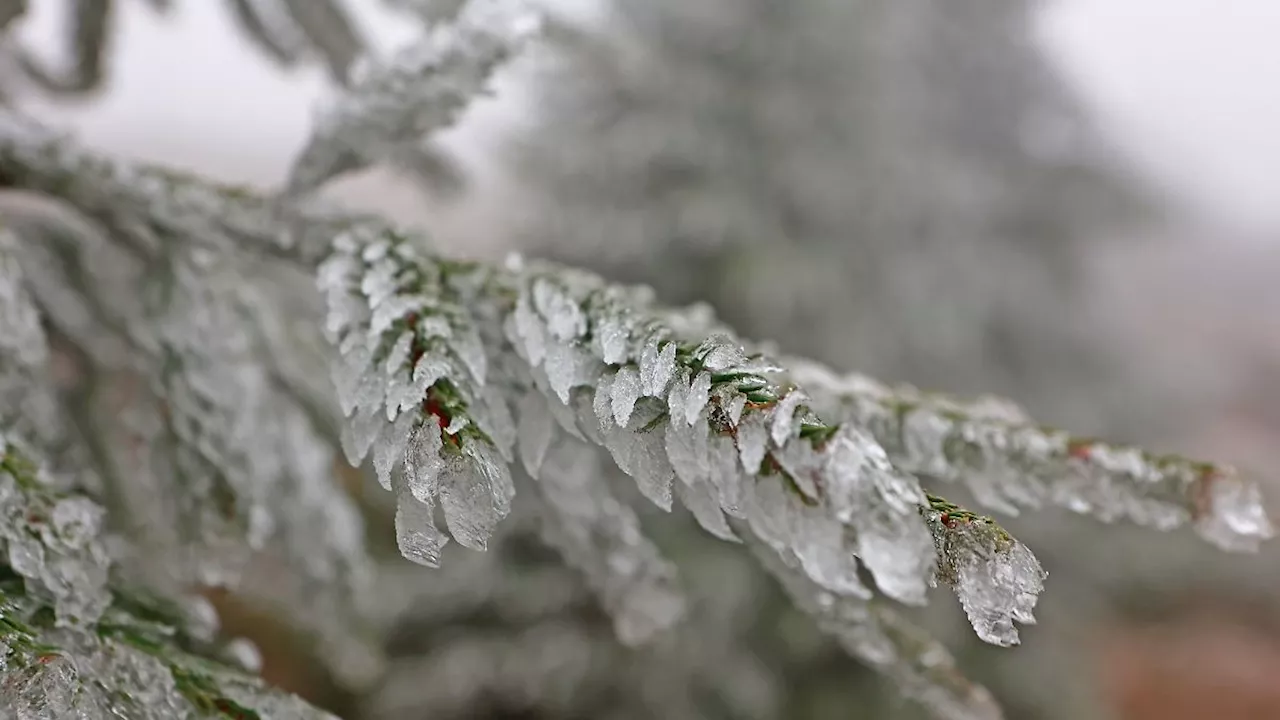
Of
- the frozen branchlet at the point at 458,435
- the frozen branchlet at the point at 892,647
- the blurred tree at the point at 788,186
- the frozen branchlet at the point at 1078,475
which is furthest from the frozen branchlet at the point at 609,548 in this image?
the blurred tree at the point at 788,186

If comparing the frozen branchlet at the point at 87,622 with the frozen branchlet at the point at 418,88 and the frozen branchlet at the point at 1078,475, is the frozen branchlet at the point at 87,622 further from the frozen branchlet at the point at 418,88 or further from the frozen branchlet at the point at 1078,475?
the frozen branchlet at the point at 1078,475

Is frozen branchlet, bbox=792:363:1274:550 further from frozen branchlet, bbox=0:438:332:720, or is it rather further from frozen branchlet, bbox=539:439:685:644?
frozen branchlet, bbox=0:438:332:720

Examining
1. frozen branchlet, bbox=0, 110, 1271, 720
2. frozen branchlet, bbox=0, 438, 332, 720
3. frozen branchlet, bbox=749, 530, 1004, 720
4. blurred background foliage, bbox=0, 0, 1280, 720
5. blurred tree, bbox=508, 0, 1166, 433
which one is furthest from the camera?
blurred tree, bbox=508, 0, 1166, 433

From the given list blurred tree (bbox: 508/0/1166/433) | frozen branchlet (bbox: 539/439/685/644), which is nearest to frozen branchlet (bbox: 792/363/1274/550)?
frozen branchlet (bbox: 539/439/685/644)

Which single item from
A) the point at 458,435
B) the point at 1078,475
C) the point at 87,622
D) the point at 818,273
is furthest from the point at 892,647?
the point at 818,273

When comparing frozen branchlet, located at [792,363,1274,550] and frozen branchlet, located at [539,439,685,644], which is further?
frozen branchlet, located at [539,439,685,644]

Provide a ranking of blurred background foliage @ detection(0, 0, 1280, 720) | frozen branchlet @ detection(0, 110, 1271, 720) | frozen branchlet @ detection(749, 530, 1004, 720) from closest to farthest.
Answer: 1. frozen branchlet @ detection(0, 110, 1271, 720)
2. frozen branchlet @ detection(749, 530, 1004, 720)
3. blurred background foliage @ detection(0, 0, 1280, 720)
